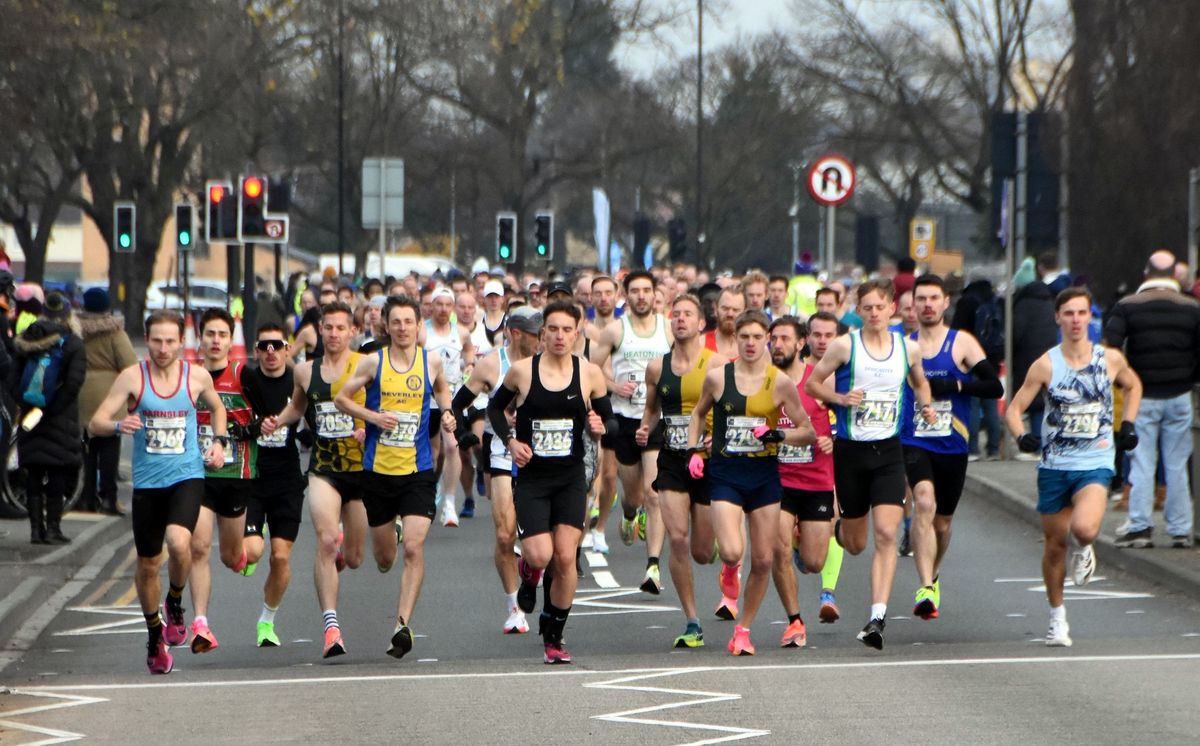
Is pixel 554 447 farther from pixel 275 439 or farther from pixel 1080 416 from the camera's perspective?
pixel 1080 416

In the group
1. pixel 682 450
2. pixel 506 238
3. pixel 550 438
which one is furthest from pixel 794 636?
pixel 506 238

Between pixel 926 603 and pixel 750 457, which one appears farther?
pixel 926 603

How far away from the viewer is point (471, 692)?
9.48 metres

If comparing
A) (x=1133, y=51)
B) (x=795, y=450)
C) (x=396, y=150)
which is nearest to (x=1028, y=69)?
(x=396, y=150)

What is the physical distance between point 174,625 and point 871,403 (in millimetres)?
3769

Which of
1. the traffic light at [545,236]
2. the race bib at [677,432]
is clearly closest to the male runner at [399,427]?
the race bib at [677,432]

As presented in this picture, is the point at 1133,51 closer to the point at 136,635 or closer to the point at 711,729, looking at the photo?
the point at 136,635

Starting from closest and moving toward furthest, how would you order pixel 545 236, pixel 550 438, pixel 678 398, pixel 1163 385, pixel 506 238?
pixel 550 438 → pixel 678 398 → pixel 1163 385 → pixel 506 238 → pixel 545 236

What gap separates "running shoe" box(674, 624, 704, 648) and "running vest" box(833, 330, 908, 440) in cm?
131

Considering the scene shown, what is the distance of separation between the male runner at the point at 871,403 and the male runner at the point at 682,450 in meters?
0.64

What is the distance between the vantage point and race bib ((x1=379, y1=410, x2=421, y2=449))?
1102cm

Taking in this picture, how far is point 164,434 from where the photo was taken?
1063cm

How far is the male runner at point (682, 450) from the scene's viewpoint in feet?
37.1

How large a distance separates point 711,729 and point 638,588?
540cm
